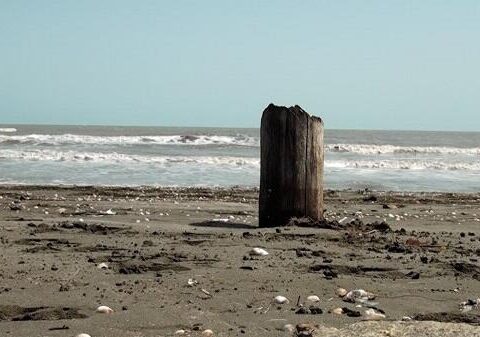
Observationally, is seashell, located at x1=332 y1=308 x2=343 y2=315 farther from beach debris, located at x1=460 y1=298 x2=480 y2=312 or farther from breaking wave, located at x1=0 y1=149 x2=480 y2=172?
breaking wave, located at x1=0 y1=149 x2=480 y2=172

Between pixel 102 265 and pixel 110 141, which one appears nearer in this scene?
pixel 102 265

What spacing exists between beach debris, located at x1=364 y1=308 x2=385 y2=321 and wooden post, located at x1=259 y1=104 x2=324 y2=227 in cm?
344

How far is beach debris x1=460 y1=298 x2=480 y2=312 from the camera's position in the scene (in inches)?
146

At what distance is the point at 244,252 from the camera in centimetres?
538

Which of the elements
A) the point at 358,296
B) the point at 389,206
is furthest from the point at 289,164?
the point at 389,206

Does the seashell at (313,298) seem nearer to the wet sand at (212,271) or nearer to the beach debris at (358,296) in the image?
the wet sand at (212,271)

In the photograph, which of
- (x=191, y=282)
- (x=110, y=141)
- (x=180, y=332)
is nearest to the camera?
(x=180, y=332)

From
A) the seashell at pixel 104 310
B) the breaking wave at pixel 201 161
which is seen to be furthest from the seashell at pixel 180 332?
the breaking wave at pixel 201 161

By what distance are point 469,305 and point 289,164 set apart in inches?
134

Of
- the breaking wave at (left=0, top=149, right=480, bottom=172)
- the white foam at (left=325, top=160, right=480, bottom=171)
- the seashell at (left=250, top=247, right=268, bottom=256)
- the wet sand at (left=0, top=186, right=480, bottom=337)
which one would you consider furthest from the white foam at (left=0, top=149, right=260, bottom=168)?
the seashell at (left=250, top=247, right=268, bottom=256)

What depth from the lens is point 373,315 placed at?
3508 millimetres

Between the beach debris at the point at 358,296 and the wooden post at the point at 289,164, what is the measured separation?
3.05 meters

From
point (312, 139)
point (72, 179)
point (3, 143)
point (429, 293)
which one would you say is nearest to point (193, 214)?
point (312, 139)

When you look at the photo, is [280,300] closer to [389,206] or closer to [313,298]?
[313,298]
